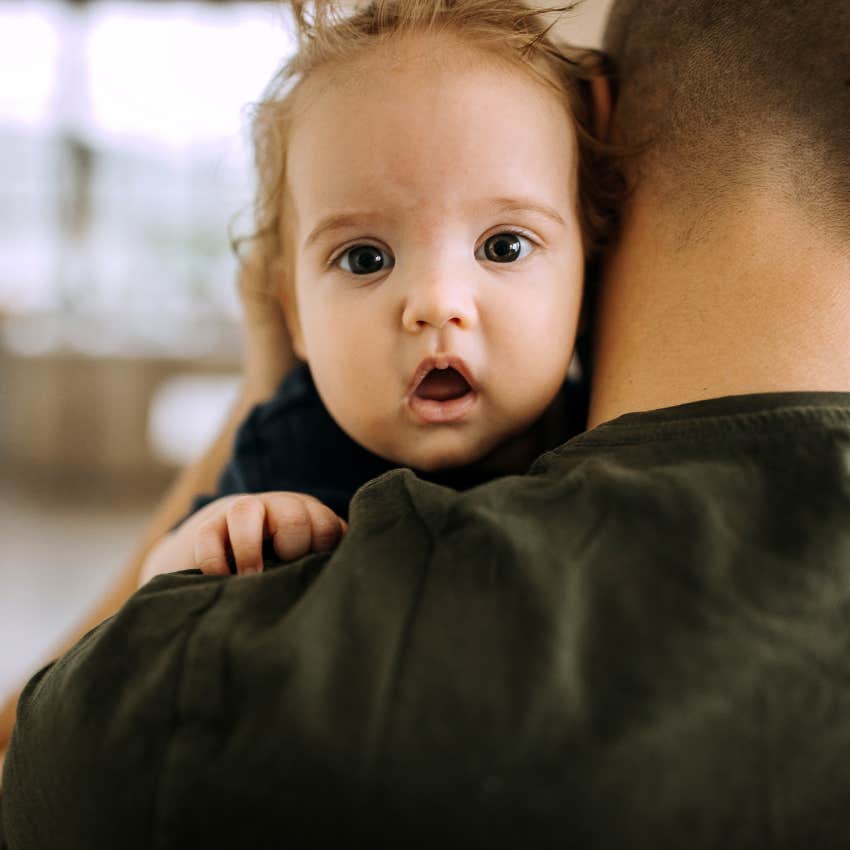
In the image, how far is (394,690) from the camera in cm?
53

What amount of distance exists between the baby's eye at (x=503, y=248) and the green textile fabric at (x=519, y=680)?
0.32 meters

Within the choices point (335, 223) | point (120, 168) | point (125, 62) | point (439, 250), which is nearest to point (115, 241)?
point (120, 168)

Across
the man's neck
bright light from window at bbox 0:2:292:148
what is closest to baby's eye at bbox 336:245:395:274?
the man's neck

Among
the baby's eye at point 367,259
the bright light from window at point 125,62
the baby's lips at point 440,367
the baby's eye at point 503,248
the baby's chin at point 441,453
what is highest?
the bright light from window at point 125,62

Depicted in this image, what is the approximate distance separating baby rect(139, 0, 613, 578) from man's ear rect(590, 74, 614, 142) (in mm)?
14

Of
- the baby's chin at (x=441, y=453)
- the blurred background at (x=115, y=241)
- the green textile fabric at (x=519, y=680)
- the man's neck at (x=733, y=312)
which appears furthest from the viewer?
the blurred background at (x=115, y=241)

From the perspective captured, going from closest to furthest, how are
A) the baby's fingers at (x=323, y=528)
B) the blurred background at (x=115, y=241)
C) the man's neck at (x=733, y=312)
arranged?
the man's neck at (x=733, y=312) → the baby's fingers at (x=323, y=528) → the blurred background at (x=115, y=241)

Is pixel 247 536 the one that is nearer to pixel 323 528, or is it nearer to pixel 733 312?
pixel 323 528

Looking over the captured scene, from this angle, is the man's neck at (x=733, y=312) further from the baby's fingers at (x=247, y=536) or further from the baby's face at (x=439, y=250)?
the baby's fingers at (x=247, y=536)

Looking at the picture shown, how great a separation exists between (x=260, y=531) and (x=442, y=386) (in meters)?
0.23

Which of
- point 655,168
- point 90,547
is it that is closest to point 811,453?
point 655,168

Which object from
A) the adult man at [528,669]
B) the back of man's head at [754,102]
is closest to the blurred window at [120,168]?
the back of man's head at [754,102]

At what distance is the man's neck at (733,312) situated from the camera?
0.68 meters

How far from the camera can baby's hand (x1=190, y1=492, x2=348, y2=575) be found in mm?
764
